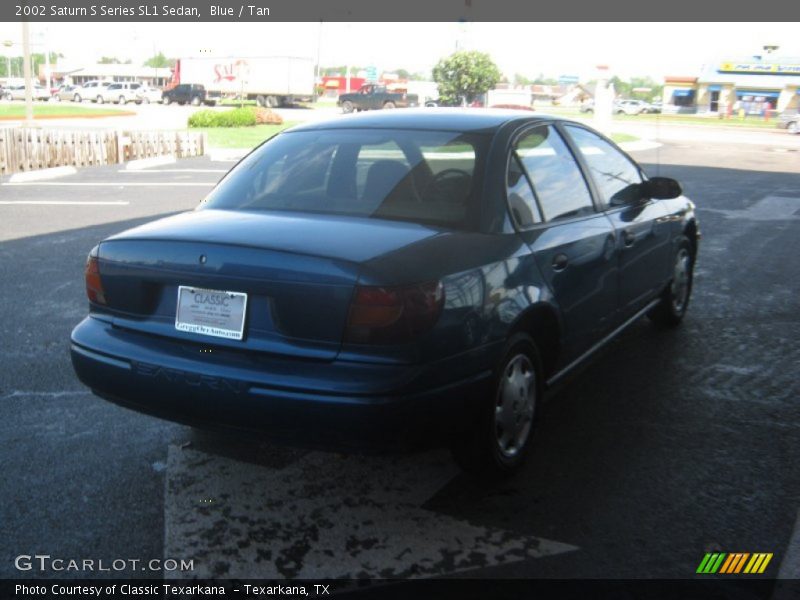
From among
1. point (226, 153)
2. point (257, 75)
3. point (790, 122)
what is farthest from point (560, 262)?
point (257, 75)

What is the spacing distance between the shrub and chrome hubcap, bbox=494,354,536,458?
2720 cm

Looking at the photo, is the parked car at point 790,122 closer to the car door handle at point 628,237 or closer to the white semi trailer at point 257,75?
the white semi trailer at point 257,75

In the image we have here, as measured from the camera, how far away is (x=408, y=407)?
309cm

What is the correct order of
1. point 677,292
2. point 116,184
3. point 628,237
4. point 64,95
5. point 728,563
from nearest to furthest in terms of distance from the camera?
point 728,563
point 628,237
point 677,292
point 116,184
point 64,95

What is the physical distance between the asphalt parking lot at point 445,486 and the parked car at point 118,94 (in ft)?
219

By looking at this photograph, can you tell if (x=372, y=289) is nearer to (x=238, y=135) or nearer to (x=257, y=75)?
(x=238, y=135)

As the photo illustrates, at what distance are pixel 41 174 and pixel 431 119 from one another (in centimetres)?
1465

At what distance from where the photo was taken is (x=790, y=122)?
4594cm

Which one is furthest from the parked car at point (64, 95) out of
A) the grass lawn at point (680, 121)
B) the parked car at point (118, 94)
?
the grass lawn at point (680, 121)

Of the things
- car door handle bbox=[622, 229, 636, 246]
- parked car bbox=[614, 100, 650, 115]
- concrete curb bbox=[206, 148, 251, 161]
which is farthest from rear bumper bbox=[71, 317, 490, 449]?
parked car bbox=[614, 100, 650, 115]

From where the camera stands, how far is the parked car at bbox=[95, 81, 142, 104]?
68000 millimetres

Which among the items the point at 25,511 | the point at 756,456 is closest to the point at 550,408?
the point at 756,456

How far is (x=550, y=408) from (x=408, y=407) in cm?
190

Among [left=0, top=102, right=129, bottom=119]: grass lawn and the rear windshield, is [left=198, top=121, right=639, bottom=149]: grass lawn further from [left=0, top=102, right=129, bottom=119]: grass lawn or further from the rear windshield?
the rear windshield
